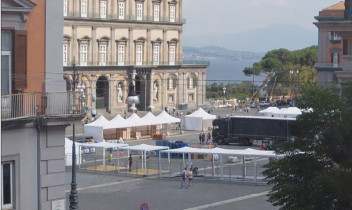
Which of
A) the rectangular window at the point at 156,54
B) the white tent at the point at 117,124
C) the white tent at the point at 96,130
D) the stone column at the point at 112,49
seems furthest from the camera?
the rectangular window at the point at 156,54

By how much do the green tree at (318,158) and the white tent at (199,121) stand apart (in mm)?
52511

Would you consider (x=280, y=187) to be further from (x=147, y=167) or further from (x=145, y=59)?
(x=145, y=59)

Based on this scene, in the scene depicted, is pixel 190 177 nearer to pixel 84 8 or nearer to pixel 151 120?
pixel 151 120

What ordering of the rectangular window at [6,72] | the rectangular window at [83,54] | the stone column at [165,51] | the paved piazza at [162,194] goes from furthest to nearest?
the stone column at [165,51]
the rectangular window at [83,54]
the paved piazza at [162,194]
the rectangular window at [6,72]

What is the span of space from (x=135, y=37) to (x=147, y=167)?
44571mm

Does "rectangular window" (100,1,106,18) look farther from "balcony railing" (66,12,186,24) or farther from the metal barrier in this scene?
the metal barrier

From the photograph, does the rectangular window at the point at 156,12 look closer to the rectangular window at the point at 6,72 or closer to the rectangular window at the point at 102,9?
the rectangular window at the point at 102,9

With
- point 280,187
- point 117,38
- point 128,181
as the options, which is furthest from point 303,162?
point 117,38

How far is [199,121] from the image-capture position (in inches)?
2756

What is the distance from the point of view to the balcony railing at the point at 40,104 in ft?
43.6

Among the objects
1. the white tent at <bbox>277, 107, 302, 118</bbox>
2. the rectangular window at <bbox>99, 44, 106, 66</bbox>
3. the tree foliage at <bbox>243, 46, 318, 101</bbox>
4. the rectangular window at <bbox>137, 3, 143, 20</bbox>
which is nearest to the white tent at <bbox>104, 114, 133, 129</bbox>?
the white tent at <bbox>277, 107, 302, 118</bbox>

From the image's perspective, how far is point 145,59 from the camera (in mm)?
91812

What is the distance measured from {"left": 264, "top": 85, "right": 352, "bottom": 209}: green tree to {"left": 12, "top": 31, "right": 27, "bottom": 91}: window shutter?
5.14m

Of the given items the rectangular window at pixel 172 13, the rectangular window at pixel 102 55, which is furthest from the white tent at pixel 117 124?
the rectangular window at pixel 172 13
